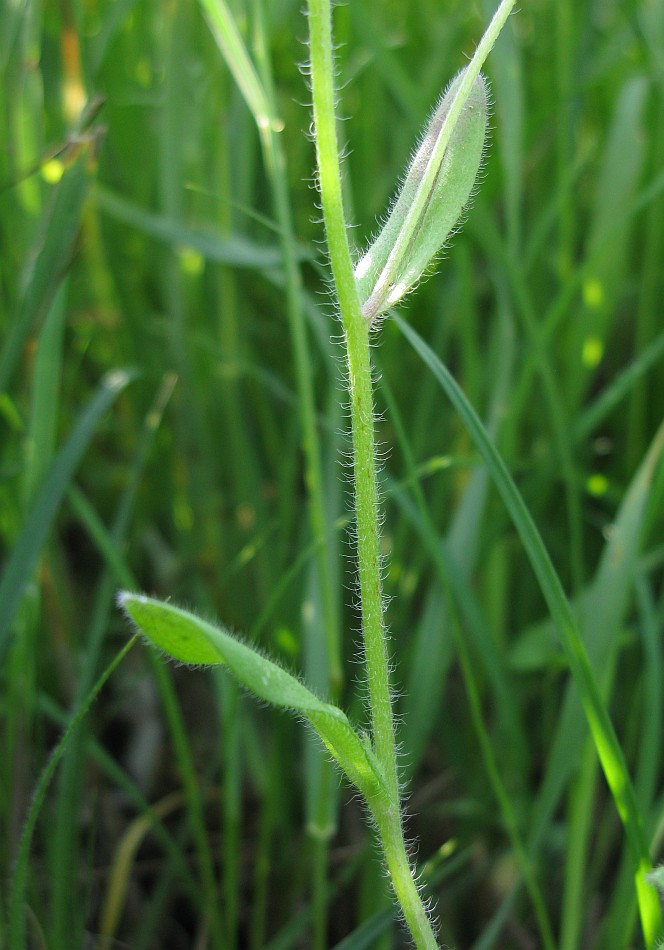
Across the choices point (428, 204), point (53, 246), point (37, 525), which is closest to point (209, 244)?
point (53, 246)

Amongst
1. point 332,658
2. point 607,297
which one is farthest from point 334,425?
point 607,297

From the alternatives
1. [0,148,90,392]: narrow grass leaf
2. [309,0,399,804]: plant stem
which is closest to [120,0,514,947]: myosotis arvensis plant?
[309,0,399,804]: plant stem


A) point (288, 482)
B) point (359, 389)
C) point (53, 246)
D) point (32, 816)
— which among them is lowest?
point (32, 816)

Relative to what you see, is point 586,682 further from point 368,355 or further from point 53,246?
point 53,246

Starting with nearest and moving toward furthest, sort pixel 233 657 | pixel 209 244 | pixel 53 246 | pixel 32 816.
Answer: pixel 233 657, pixel 32 816, pixel 53 246, pixel 209 244

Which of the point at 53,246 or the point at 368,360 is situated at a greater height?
the point at 53,246

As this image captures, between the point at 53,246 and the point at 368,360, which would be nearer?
the point at 368,360

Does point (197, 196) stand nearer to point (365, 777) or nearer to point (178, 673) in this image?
point (178, 673)
